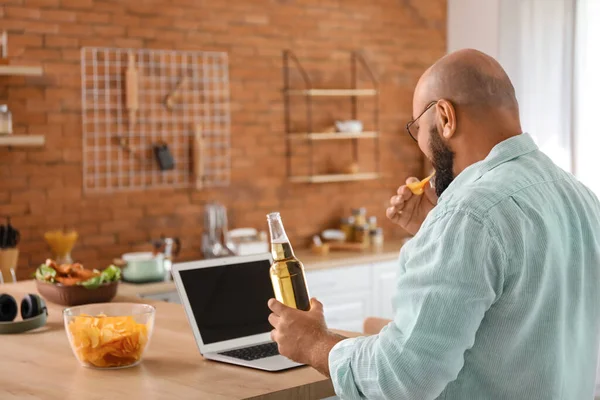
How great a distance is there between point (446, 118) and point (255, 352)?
101 centimetres

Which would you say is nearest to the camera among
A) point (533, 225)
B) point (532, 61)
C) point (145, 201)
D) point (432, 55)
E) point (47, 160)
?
point (533, 225)

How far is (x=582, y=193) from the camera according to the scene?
1834 mm

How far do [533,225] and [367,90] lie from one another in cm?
462

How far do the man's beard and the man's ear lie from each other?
21 mm

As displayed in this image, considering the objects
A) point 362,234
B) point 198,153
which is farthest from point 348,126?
point 198,153

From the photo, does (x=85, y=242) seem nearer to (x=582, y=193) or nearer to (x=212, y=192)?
(x=212, y=192)

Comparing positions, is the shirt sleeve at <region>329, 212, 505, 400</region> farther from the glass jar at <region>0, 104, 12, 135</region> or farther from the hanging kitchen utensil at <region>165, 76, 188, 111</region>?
the hanging kitchen utensil at <region>165, 76, 188, 111</region>

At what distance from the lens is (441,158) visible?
1.84m

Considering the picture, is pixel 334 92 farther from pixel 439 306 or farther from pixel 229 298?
pixel 439 306

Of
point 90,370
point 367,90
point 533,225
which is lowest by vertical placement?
point 90,370

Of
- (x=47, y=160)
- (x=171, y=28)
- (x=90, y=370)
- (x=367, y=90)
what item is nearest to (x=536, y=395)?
(x=90, y=370)

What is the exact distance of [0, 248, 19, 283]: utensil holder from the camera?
179 inches

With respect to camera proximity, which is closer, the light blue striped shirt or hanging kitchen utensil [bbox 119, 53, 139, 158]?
the light blue striped shirt

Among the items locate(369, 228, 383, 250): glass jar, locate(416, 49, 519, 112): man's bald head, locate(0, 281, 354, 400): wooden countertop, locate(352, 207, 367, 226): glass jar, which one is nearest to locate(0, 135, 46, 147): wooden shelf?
Result: locate(0, 281, 354, 400): wooden countertop
